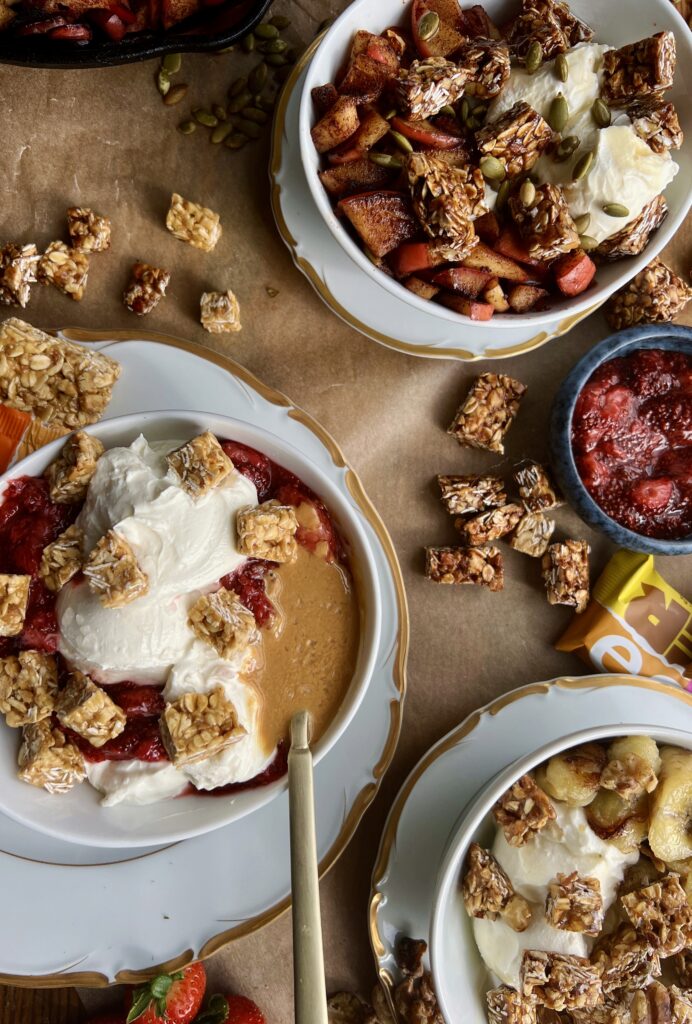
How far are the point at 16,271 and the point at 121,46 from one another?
25.1 inches

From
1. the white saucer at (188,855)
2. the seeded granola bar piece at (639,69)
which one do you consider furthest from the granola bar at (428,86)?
the white saucer at (188,855)

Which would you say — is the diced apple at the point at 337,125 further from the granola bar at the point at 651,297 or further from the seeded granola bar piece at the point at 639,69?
the granola bar at the point at 651,297

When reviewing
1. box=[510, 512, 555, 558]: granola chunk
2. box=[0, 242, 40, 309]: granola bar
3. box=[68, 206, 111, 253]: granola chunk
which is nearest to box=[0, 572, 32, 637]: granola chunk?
box=[0, 242, 40, 309]: granola bar

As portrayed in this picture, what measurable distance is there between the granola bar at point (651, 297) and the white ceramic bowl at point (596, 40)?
25 centimetres

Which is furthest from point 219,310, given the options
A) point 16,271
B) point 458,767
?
point 458,767

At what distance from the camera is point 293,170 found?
7.86 ft

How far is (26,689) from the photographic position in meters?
1.96

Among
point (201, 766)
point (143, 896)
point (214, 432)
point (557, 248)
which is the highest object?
point (557, 248)

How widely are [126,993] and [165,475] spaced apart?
5.31 ft

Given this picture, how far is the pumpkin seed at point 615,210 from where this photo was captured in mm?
2162

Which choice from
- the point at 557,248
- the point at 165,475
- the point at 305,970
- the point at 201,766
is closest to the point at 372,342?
the point at 557,248

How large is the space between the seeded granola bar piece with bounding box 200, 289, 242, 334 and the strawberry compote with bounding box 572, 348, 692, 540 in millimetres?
991

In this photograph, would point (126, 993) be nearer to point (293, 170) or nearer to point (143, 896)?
point (143, 896)

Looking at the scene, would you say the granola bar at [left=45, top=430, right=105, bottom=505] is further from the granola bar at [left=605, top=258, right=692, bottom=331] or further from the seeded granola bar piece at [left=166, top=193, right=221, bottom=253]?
the granola bar at [left=605, top=258, right=692, bottom=331]
